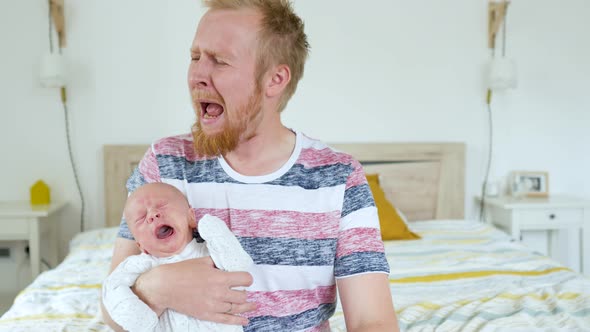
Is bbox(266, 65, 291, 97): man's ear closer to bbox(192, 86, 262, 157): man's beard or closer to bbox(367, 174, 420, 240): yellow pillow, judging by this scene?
bbox(192, 86, 262, 157): man's beard

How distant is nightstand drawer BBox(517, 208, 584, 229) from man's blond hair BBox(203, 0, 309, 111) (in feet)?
7.63

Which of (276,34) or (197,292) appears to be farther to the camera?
(276,34)

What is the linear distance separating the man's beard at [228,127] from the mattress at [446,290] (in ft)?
2.45

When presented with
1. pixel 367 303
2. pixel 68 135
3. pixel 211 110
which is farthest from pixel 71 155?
pixel 367 303

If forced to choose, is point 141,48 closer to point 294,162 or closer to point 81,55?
point 81,55

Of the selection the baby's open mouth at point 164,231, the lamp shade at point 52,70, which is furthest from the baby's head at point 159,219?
the lamp shade at point 52,70

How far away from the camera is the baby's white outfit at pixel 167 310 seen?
40.9 inches

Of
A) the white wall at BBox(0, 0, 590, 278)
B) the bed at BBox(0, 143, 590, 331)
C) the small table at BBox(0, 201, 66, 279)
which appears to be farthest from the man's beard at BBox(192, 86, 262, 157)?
the white wall at BBox(0, 0, 590, 278)

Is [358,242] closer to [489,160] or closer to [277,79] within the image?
[277,79]

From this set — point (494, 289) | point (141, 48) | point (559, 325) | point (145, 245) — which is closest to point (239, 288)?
point (145, 245)

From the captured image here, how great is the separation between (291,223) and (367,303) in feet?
0.70

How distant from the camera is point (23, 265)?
3.22 meters

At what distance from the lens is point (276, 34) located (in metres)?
1.21

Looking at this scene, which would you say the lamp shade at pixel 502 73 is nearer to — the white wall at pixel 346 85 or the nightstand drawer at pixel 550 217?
the white wall at pixel 346 85
